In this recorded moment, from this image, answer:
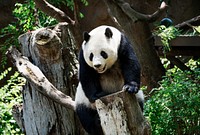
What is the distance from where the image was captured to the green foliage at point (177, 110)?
3.88m

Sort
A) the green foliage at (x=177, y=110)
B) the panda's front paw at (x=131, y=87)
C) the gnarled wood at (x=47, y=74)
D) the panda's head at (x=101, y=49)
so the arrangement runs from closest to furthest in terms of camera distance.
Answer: the panda's front paw at (x=131, y=87) < the panda's head at (x=101, y=49) < the gnarled wood at (x=47, y=74) < the green foliage at (x=177, y=110)

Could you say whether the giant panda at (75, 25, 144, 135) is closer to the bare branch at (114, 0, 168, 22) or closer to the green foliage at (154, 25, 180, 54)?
the green foliage at (154, 25, 180, 54)

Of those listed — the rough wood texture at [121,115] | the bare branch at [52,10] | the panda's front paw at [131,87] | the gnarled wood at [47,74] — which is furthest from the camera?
the bare branch at [52,10]

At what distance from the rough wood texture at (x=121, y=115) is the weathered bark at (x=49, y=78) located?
89 cm

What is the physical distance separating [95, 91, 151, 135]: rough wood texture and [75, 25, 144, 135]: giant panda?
0.56 ft

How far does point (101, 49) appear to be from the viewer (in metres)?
2.95

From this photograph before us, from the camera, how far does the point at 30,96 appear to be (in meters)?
3.49

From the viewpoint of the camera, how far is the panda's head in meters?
2.93

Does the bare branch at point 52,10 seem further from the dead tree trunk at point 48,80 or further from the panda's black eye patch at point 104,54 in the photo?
the panda's black eye patch at point 104,54

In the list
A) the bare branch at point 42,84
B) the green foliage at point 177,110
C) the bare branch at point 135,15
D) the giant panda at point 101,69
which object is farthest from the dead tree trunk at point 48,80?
the bare branch at point 135,15

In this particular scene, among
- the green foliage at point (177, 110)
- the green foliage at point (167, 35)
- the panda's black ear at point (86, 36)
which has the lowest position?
the green foliage at point (177, 110)

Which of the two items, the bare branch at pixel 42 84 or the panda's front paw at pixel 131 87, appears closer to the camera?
the panda's front paw at pixel 131 87

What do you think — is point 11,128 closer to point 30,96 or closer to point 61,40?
point 30,96

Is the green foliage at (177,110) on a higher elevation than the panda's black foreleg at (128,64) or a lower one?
lower
